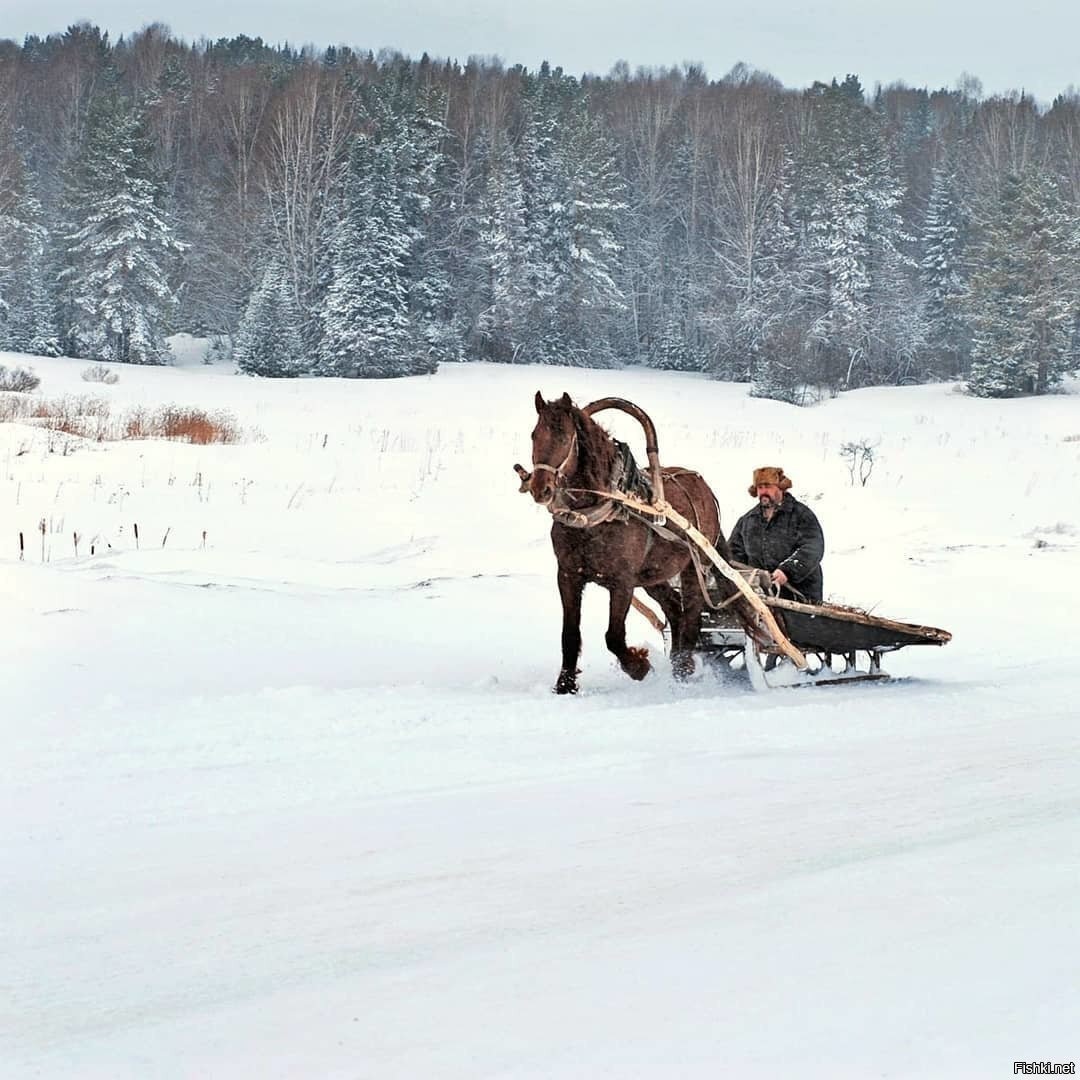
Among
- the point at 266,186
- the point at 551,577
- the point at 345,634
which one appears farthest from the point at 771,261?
the point at 345,634

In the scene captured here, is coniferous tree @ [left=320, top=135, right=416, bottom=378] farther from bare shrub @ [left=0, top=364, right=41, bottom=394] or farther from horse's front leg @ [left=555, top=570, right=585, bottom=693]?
horse's front leg @ [left=555, top=570, right=585, bottom=693]

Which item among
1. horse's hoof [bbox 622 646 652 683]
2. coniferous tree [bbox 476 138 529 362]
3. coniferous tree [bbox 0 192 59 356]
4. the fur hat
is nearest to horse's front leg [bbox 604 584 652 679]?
horse's hoof [bbox 622 646 652 683]

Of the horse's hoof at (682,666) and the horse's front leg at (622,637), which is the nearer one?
the horse's front leg at (622,637)

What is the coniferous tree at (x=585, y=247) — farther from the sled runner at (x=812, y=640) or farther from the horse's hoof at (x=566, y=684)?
the horse's hoof at (x=566, y=684)

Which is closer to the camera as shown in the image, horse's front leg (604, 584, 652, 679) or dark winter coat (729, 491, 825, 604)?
horse's front leg (604, 584, 652, 679)

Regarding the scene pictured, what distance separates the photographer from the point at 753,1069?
2.64m

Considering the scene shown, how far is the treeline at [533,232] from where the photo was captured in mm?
49344

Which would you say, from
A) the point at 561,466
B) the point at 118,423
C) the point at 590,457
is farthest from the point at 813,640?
the point at 118,423

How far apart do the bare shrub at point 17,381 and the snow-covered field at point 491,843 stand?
2106cm

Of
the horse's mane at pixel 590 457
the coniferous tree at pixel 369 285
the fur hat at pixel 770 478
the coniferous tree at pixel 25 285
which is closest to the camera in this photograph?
the horse's mane at pixel 590 457

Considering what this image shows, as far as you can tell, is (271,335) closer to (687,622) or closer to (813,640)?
(687,622)

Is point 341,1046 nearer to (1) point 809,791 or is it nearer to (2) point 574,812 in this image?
(2) point 574,812

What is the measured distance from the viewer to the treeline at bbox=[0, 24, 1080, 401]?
49344mm

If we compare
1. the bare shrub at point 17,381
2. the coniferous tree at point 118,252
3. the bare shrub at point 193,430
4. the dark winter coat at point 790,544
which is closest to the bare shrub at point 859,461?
the bare shrub at point 193,430
